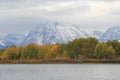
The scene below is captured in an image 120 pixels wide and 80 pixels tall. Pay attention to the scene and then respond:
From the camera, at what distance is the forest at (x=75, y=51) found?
15938 centimetres

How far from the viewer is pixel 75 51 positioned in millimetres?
172875

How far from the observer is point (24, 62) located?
573ft

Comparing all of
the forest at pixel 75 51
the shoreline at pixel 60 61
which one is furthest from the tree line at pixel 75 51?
the shoreline at pixel 60 61

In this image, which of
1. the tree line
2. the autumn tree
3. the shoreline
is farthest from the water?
the tree line

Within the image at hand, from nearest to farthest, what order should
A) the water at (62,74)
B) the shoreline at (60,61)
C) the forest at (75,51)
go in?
the water at (62,74), the shoreline at (60,61), the forest at (75,51)

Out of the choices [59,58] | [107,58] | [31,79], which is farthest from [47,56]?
[31,79]

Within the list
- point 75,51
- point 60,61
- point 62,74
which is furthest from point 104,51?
point 62,74

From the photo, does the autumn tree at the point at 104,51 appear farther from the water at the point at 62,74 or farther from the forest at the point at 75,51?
the water at the point at 62,74

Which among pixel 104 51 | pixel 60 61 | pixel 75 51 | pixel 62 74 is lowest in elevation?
pixel 62 74

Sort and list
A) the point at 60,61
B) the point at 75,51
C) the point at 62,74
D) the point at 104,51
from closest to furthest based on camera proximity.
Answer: the point at 62,74 → the point at 104,51 → the point at 60,61 → the point at 75,51

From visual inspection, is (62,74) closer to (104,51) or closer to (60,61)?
(104,51)

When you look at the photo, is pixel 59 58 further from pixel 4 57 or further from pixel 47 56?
pixel 4 57

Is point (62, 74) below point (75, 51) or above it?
below

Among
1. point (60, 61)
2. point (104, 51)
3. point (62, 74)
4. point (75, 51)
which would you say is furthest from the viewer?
point (75, 51)
